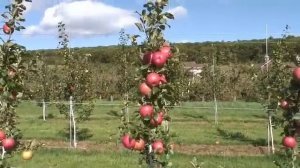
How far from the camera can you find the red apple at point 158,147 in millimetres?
4567

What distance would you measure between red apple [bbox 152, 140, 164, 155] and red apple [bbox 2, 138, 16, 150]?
76.3 inches

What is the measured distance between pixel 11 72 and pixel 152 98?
2.33 metres

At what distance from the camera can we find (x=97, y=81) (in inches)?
1583

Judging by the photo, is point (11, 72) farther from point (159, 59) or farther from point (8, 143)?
point (159, 59)

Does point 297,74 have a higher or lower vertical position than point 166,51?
lower

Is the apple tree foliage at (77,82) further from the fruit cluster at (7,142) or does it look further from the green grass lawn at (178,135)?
the fruit cluster at (7,142)

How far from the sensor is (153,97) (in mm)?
4559

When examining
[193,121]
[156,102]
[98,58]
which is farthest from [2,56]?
[98,58]

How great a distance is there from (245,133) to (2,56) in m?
14.8

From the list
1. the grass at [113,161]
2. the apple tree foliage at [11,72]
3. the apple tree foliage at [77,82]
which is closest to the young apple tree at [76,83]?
the apple tree foliage at [77,82]

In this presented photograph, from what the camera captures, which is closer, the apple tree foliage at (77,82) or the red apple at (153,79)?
the red apple at (153,79)

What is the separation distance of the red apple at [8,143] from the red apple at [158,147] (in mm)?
1937

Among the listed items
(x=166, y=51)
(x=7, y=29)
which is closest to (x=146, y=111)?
(x=166, y=51)

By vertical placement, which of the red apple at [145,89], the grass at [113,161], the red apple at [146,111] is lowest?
the grass at [113,161]
